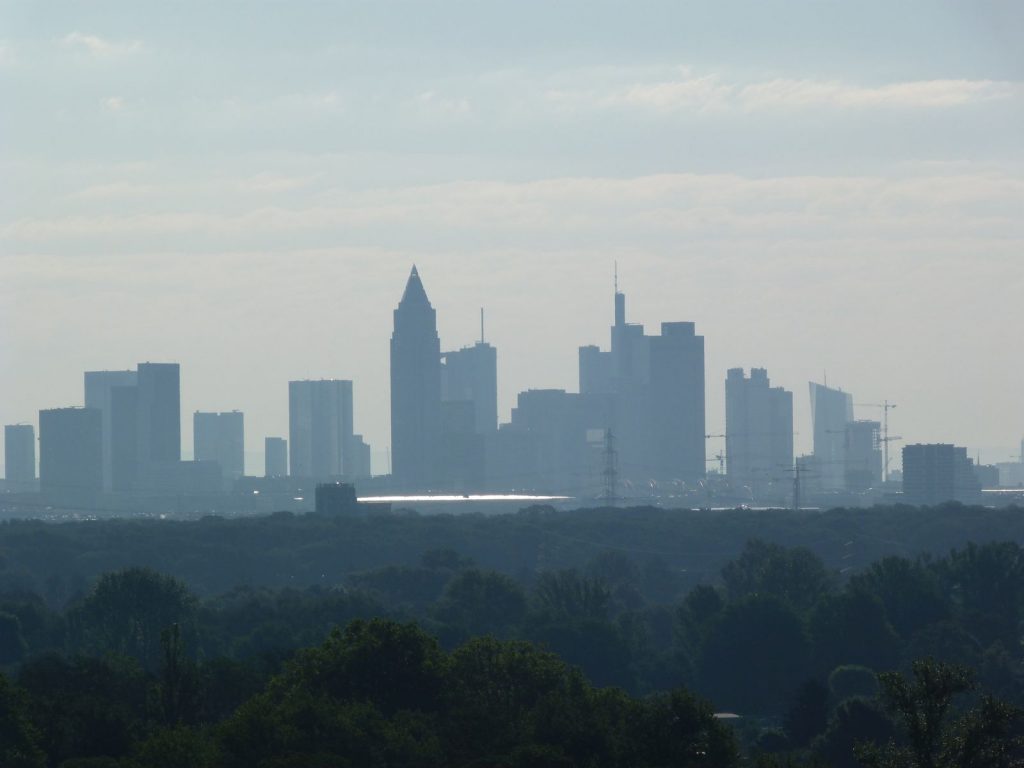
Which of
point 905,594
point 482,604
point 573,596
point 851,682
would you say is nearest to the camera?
point 851,682

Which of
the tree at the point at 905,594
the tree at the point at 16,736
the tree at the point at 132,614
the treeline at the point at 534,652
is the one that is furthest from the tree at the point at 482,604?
the tree at the point at 16,736

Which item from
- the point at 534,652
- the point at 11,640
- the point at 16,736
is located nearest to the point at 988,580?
the point at 11,640

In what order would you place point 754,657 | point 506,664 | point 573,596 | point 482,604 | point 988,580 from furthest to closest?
point 573,596 < point 482,604 < point 988,580 < point 754,657 < point 506,664

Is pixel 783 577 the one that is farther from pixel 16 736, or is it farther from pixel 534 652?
pixel 16 736

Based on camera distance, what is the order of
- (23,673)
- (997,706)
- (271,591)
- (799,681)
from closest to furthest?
(997,706) → (23,673) → (799,681) → (271,591)

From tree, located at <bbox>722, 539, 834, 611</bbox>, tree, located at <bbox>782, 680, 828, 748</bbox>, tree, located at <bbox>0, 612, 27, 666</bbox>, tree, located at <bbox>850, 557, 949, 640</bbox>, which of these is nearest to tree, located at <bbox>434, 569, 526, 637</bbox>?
tree, located at <bbox>722, 539, 834, 611</bbox>

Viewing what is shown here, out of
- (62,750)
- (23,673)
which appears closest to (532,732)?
(62,750)

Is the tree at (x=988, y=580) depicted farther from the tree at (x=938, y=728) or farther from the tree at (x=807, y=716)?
the tree at (x=938, y=728)

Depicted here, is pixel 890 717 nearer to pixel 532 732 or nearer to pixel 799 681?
pixel 532 732
